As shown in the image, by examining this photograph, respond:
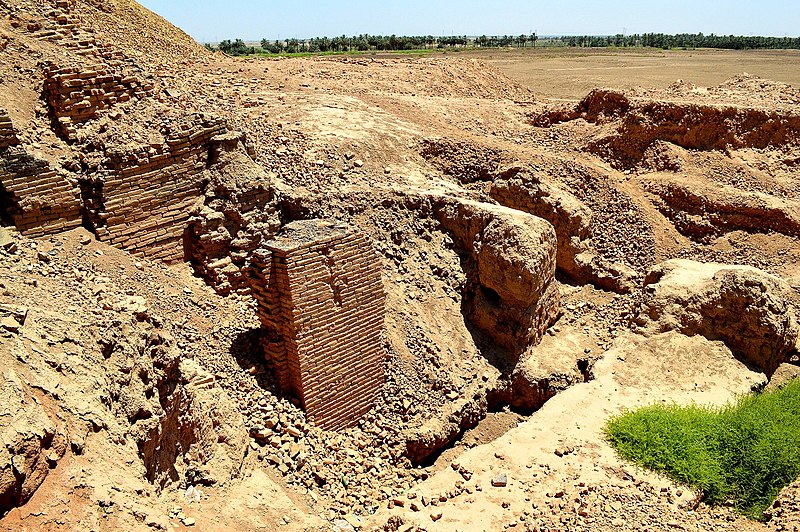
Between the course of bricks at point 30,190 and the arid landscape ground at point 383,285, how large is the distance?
0.08 ft

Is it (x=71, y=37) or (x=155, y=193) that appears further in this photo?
(x=71, y=37)

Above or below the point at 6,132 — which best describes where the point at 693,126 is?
below

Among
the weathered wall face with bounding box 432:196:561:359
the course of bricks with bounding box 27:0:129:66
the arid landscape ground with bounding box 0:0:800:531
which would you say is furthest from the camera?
the weathered wall face with bounding box 432:196:561:359

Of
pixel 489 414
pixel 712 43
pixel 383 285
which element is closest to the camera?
pixel 383 285

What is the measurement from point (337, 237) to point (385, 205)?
249cm

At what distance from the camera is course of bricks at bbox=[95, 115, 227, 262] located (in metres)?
7.59

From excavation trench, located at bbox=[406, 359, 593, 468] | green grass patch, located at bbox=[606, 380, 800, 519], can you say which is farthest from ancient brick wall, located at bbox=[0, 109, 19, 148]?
green grass patch, located at bbox=[606, 380, 800, 519]

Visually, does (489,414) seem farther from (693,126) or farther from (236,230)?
(693,126)

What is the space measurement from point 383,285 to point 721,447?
437 centimetres

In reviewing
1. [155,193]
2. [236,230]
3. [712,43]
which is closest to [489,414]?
[236,230]

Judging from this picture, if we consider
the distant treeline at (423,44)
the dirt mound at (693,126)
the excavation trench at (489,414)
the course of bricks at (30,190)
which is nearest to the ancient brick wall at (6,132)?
the course of bricks at (30,190)

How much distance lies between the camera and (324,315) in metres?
7.32

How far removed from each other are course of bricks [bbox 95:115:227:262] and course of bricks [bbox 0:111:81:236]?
1.10ft

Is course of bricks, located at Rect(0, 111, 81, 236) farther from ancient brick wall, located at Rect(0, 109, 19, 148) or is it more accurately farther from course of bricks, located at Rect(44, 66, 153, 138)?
course of bricks, located at Rect(44, 66, 153, 138)
